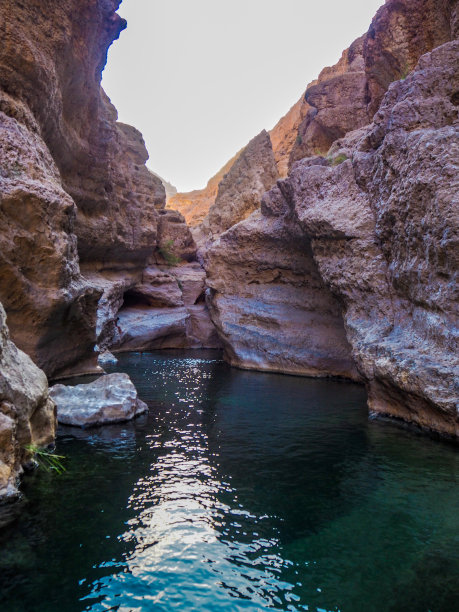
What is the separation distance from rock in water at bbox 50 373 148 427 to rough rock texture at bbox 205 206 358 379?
8899 mm

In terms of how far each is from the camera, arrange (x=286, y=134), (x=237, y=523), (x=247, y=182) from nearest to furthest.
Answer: (x=237, y=523) < (x=247, y=182) < (x=286, y=134)

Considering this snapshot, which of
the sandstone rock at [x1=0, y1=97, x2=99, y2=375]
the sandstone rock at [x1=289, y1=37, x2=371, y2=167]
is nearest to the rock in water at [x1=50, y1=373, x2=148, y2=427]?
the sandstone rock at [x1=0, y1=97, x2=99, y2=375]

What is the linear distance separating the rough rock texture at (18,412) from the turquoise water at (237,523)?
494 mm

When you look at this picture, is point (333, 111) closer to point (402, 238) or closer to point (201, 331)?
point (402, 238)

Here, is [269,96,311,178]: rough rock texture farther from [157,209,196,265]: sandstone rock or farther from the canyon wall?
the canyon wall

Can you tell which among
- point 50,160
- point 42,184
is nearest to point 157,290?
point 50,160

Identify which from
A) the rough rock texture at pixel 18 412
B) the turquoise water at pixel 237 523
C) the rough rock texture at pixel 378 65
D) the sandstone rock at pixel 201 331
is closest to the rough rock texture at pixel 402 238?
the turquoise water at pixel 237 523

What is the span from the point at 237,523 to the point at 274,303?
14169 mm

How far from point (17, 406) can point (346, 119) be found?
69.4 feet

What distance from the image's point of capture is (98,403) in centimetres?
955

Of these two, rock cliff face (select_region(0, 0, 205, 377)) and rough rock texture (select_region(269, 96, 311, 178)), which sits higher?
rough rock texture (select_region(269, 96, 311, 178))

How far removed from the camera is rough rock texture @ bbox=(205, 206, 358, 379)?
1750 cm

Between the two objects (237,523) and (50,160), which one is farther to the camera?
(50,160)

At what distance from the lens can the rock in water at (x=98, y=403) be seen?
30.0 feet
